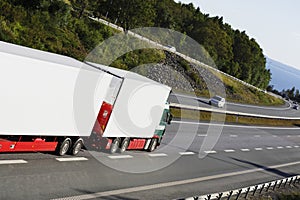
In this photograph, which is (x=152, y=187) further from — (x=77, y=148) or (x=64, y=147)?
(x=64, y=147)

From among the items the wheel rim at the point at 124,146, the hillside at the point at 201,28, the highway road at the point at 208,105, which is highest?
the hillside at the point at 201,28

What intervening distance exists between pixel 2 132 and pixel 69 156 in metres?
4.27

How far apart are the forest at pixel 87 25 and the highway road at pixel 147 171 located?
15992 mm

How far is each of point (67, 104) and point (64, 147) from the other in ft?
6.19

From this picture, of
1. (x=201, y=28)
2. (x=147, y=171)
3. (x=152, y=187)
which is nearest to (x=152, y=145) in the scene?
(x=147, y=171)

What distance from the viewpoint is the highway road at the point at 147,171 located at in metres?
12.8

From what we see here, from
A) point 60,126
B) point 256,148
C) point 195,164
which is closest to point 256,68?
point 256,148

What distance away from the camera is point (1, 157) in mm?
13922

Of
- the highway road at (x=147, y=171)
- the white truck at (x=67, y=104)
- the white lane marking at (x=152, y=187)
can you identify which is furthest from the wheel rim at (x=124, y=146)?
the white lane marking at (x=152, y=187)

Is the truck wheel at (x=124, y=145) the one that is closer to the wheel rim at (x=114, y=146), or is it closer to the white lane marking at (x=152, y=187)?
the wheel rim at (x=114, y=146)

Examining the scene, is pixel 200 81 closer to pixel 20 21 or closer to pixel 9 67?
pixel 20 21

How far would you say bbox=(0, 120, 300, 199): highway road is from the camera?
12812 mm

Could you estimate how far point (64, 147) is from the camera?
53.0 ft

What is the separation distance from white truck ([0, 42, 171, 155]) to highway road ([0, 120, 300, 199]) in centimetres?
67
